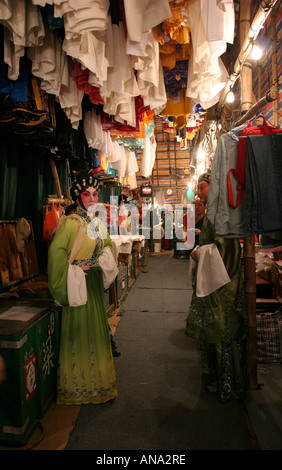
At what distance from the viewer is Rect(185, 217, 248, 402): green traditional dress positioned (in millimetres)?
2541

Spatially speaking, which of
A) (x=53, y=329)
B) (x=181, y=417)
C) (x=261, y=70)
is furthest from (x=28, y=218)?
(x=261, y=70)

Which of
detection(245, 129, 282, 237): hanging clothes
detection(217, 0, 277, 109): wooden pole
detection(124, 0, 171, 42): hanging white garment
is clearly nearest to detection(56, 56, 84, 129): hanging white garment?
detection(124, 0, 171, 42): hanging white garment

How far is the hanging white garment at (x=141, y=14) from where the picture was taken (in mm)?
1675

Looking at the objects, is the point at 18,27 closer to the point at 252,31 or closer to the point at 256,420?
the point at 252,31

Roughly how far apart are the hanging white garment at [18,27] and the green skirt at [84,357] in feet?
6.44

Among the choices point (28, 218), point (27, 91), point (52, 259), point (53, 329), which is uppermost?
point (27, 91)

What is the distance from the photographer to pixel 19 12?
184 centimetres

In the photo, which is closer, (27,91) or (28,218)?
(27,91)

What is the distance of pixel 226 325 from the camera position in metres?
2.54

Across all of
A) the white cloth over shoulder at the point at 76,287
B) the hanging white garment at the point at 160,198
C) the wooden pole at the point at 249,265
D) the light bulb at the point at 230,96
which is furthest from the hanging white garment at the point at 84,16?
the hanging white garment at the point at 160,198

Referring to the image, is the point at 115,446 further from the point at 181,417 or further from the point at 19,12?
the point at 19,12

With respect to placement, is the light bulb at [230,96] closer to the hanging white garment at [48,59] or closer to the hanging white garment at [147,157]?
the hanging white garment at [48,59]

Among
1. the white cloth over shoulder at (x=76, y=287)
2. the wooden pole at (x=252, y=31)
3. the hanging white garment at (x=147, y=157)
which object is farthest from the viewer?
the hanging white garment at (x=147, y=157)

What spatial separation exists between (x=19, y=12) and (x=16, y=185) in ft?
6.49
